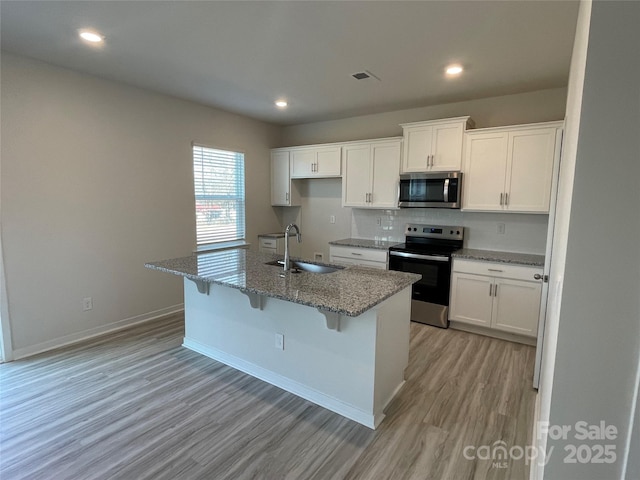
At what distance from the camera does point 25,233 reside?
2.98m

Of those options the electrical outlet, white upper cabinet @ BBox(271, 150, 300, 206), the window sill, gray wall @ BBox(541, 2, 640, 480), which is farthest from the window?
gray wall @ BBox(541, 2, 640, 480)

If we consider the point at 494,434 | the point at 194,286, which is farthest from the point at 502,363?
the point at 194,286

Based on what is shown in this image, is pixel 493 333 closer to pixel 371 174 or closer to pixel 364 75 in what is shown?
pixel 371 174

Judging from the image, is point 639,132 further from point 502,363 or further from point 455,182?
point 455,182

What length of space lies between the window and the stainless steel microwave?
2352 millimetres

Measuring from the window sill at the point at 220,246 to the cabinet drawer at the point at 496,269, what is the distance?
9.75 ft

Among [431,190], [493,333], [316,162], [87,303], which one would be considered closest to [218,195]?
[316,162]

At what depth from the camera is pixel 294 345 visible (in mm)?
2502

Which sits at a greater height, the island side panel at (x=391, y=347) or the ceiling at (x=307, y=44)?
the ceiling at (x=307, y=44)

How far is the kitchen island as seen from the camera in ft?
6.89

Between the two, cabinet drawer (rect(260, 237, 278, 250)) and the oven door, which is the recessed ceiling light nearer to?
cabinet drawer (rect(260, 237, 278, 250))

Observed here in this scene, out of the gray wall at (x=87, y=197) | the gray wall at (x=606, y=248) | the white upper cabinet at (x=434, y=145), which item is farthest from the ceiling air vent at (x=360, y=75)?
the gray wall at (x=606, y=248)

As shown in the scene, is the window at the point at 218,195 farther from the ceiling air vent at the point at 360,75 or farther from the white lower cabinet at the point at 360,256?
the ceiling air vent at the point at 360,75

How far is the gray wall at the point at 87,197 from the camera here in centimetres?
292
